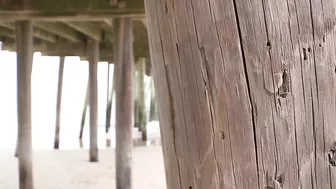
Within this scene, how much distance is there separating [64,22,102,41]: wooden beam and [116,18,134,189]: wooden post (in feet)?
5.94

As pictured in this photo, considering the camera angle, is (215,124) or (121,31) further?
(121,31)

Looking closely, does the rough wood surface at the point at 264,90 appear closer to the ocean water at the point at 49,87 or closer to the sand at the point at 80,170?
the sand at the point at 80,170

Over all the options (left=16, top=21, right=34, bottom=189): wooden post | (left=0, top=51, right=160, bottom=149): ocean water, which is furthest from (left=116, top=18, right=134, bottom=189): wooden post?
(left=0, top=51, right=160, bottom=149): ocean water

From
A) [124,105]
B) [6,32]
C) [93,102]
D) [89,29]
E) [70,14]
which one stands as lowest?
[124,105]

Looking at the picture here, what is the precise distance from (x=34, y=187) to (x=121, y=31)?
6.49 ft

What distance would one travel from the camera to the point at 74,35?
855cm

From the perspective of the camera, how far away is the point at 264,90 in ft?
2.77

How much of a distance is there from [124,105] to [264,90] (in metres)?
4.68

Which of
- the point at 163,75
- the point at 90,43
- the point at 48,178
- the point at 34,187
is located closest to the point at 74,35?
the point at 90,43

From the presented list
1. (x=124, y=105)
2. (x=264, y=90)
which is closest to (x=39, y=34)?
(x=124, y=105)

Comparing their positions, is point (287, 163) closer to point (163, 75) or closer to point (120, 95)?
point (163, 75)

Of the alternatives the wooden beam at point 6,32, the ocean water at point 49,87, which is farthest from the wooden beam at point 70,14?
the ocean water at point 49,87

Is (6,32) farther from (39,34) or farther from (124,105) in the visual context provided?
(124,105)

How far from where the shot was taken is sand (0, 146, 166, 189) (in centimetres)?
585
